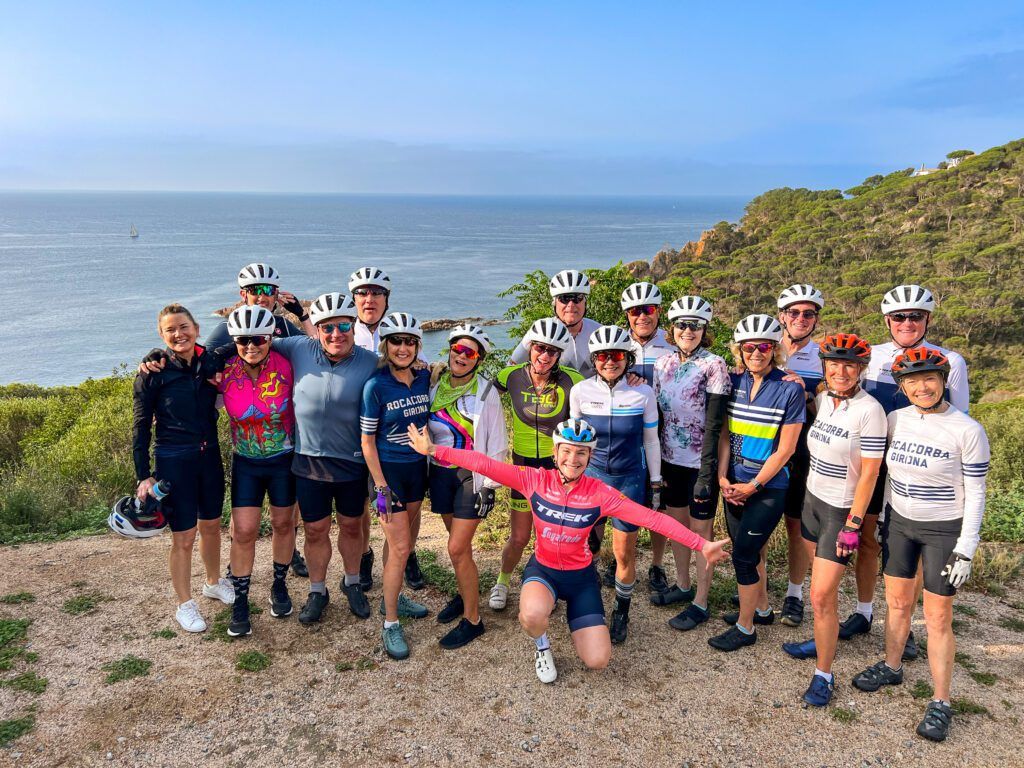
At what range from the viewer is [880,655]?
628cm

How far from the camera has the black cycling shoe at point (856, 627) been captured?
21.6ft

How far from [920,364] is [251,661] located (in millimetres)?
6280

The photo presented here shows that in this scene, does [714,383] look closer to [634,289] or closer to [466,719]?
[634,289]

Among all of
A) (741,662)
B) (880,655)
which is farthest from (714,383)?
(880,655)

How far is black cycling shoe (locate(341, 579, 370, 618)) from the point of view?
→ 22.5 feet

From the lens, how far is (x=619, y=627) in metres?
6.52

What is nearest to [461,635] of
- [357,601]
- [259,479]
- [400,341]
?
[357,601]

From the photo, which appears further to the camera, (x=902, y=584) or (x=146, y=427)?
(x=146, y=427)

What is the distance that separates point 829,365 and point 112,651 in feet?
23.1

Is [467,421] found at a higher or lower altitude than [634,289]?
lower

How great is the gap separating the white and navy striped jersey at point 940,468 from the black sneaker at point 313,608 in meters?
5.51

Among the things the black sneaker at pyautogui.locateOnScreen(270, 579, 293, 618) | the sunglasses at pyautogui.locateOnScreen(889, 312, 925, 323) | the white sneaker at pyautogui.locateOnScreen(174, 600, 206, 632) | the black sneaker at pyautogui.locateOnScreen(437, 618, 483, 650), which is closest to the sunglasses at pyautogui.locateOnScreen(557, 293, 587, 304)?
the sunglasses at pyautogui.locateOnScreen(889, 312, 925, 323)

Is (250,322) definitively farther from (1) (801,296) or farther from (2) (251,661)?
(1) (801,296)

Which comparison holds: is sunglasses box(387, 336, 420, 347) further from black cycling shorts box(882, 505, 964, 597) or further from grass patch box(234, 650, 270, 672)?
black cycling shorts box(882, 505, 964, 597)
